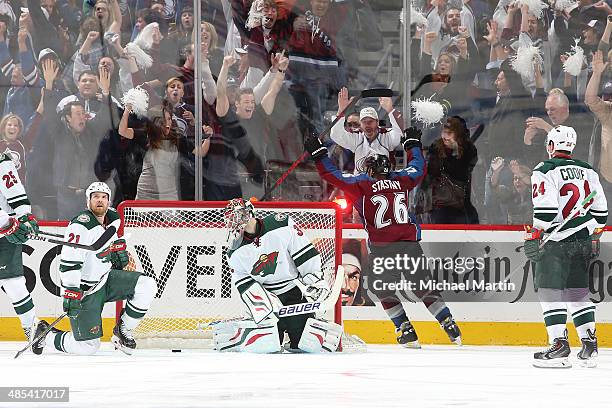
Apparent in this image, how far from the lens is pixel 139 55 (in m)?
8.08

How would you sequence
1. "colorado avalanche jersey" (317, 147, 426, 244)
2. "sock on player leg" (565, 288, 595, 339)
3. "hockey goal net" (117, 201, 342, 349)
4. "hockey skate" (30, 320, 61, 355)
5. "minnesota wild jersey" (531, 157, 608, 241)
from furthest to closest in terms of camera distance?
"colorado avalanche jersey" (317, 147, 426, 244), "hockey goal net" (117, 201, 342, 349), "hockey skate" (30, 320, 61, 355), "sock on player leg" (565, 288, 595, 339), "minnesota wild jersey" (531, 157, 608, 241)

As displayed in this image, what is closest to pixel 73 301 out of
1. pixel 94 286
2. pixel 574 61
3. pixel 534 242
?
pixel 94 286

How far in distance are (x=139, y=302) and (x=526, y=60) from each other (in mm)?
2822

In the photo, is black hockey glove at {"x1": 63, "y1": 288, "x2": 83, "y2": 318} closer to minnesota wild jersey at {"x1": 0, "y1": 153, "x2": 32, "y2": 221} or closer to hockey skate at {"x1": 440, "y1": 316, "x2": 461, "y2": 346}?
A: minnesota wild jersey at {"x1": 0, "y1": 153, "x2": 32, "y2": 221}

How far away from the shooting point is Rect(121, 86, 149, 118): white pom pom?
805 centimetres

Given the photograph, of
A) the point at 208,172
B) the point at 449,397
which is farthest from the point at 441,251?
the point at 449,397

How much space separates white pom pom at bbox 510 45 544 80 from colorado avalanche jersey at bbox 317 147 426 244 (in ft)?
2.92

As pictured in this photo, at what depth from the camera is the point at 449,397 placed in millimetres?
5082

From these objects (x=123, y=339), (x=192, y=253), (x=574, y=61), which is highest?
(x=574, y=61)

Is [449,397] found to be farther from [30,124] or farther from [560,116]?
[30,124]

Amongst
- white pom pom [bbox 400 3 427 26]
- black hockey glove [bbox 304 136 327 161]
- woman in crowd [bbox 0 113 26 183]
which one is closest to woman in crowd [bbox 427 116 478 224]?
white pom pom [bbox 400 3 427 26]

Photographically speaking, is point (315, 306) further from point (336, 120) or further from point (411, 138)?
point (336, 120)

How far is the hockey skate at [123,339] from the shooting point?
6.92 m

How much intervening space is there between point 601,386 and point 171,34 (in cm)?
379
